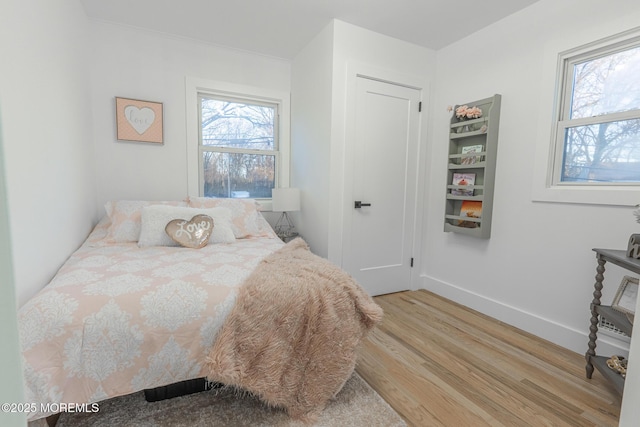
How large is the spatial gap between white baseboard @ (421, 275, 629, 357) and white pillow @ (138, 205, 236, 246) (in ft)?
7.10

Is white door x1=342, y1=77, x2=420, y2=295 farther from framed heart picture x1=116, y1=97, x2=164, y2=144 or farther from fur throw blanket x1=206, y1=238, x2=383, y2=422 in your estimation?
framed heart picture x1=116, y1=97, x2=164, y2=144

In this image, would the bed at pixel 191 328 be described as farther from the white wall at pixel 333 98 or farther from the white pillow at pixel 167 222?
the white wall at pixel 333 98

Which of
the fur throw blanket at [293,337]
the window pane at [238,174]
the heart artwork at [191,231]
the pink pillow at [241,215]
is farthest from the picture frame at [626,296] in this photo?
the window pane at [238,174]

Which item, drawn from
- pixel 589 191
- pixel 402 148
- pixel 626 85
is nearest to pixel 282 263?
pixel 402 148

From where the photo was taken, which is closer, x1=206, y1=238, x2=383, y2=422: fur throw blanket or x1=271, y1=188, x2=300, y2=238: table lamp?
x1=206, y1=238, x2=383, y2=422: fur throw blanket

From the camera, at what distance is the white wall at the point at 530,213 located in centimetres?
191

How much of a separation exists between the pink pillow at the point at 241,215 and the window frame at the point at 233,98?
487 millimetres

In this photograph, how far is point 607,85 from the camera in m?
1.91

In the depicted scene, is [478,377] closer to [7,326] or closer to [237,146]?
[7,326]

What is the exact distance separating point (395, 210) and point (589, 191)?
1.46 metres

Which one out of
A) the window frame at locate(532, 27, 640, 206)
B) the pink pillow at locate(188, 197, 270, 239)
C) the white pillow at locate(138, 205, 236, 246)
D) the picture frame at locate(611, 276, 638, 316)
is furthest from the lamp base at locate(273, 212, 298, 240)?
the picture frame at locate(611, 276, 638, 316)

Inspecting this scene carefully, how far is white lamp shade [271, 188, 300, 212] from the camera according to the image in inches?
115

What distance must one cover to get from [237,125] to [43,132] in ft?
6.07

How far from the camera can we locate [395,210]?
2.97 metres
